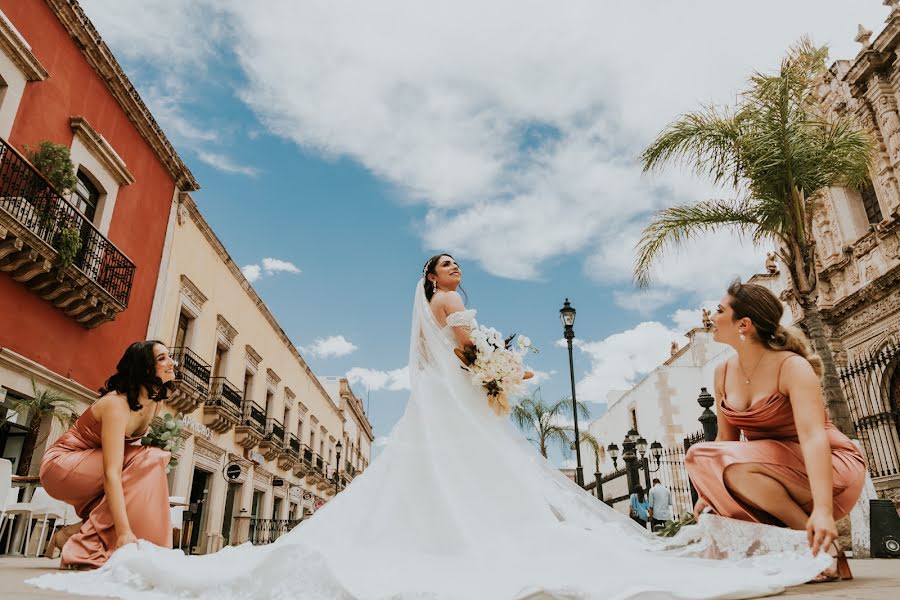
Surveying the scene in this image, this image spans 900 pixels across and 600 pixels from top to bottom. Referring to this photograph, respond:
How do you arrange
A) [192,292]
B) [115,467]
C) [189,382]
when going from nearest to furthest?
[115,467] → [189,382] → [192,292]

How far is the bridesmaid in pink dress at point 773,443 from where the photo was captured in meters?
2.21

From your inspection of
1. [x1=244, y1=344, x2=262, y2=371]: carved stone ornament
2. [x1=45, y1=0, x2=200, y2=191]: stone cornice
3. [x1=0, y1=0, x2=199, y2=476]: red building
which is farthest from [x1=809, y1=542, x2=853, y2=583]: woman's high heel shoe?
[x1=244, y1=344, x2=262, y2=371]: carved stone ornament

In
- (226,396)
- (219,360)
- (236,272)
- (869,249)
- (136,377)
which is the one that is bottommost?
(136,377)

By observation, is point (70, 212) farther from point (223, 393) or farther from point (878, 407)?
point (878, 407)

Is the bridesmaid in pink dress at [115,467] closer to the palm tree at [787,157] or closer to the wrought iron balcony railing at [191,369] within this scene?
the palm tree at [787,157]

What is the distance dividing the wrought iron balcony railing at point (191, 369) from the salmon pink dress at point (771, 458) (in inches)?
499

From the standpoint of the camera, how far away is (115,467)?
3.12m

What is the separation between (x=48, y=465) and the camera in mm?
3285

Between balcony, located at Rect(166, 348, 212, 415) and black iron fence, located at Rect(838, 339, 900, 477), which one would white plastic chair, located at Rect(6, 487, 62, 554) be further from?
black iron fence, located at Rect(838, 339, 900, 477)

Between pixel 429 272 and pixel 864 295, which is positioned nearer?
pixel 429 272

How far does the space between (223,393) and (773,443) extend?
50.9 ft

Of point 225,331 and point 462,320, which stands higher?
point 225,331

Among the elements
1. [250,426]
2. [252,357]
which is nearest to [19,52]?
[250,426]

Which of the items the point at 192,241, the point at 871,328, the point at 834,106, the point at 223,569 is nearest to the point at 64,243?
the point at 192,241
